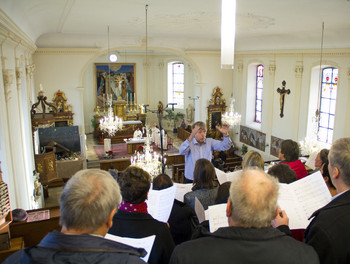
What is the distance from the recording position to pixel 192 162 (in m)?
6.07

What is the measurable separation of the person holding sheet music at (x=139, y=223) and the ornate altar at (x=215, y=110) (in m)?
13.7

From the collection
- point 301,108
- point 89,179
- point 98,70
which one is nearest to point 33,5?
point 89,179

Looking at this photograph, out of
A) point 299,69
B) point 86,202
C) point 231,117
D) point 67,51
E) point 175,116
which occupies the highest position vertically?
point 67,51

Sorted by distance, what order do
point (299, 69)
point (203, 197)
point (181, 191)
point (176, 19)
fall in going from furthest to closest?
point (299, 69) → point (176, 19) → point (181, 191) → point (203, 197)

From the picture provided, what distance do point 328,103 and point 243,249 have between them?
11.8 m

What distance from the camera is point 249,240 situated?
68.4 inches

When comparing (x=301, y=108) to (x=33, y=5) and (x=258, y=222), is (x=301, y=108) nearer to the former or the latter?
(x=33, y=5)

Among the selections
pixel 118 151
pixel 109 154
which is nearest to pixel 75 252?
pixel 109 154

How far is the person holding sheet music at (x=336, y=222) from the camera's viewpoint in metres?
2.05

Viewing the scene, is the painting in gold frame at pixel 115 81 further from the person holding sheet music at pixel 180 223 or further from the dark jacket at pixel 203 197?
the person holding sheet music at pixel 180 223

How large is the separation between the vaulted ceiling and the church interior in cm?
4

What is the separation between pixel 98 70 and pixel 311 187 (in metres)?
20.0

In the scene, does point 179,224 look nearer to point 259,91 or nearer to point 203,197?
point 203,197

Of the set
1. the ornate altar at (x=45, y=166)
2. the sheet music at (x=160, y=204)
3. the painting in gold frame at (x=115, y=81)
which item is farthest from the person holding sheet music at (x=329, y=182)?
the painting in gold frame at (x=115, y=81)
